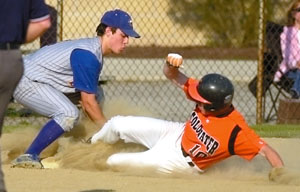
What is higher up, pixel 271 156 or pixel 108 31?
pixel 108 31

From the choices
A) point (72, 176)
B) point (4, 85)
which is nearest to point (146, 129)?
point (72, 176)

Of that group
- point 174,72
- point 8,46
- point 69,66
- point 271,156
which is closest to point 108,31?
point 69,66

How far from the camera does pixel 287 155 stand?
30.9 feet

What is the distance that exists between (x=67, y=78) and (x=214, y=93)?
1.63 meters

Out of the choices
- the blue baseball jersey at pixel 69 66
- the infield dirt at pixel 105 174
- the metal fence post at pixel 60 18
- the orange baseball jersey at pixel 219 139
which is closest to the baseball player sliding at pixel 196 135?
the orange baseball jersey at pixel 219 139

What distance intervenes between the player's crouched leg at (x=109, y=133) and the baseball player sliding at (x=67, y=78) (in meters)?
0.22

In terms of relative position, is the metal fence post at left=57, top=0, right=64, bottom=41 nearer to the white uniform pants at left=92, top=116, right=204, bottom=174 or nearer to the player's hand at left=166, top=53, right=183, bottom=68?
the white uniform pants at left=92, top=116, right=204, bottom=174

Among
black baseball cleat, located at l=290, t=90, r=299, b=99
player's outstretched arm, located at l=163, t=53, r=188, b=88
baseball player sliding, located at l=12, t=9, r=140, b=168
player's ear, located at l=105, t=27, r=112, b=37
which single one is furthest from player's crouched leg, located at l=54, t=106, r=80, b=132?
black baseball cleat, located at l=290, t=90, r=299, b=99

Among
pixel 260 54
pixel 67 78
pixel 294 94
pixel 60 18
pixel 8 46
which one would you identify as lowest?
pixel 294 94

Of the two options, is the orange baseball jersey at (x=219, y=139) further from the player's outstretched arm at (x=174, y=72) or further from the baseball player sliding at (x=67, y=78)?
the baseball player sliding at (x=67, y=78)

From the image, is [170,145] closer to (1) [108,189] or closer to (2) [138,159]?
(2) [138,159]

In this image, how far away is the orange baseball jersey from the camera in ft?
25.1

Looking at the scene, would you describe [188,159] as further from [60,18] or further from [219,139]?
[60,18]

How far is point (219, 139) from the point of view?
7.69 m
